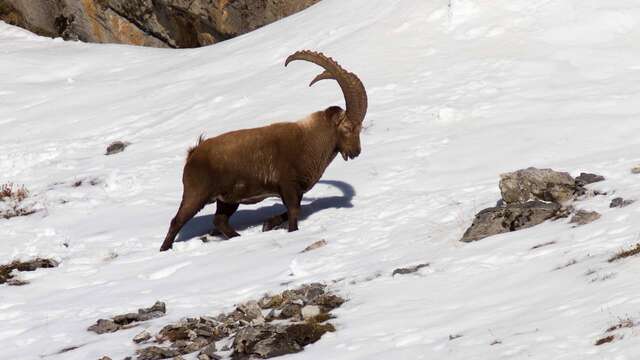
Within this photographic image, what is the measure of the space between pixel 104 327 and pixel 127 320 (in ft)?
0.91

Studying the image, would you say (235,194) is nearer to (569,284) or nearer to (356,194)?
(356,194)

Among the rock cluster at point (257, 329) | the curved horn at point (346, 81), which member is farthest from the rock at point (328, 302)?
the curved horn at point (346, 81)

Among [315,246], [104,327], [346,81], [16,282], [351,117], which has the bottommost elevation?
[16,282]

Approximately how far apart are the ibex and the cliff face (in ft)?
52.6

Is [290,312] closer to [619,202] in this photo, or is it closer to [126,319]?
[126,319]

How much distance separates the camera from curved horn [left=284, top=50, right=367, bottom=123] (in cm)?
1530

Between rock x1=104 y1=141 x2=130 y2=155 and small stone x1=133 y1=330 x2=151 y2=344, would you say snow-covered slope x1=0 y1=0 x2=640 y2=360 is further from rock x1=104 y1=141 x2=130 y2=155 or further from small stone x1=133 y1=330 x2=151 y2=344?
rock x1=104 y1=141 x2=130 y2=155

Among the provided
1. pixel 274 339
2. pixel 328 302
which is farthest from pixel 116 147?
pixel 274 339

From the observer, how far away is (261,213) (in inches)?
648

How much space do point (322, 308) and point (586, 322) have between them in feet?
10.3

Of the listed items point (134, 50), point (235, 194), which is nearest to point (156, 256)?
point (235, 194)

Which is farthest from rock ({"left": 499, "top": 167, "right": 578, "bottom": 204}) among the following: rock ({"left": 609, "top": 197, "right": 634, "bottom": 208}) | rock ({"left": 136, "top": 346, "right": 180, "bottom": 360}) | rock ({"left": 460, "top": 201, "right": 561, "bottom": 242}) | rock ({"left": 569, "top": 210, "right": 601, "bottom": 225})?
rock ({"left": 136, "top": 346, "right": 180, "bottom": 360})

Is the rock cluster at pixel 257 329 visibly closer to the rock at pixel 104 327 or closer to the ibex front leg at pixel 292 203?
the rock at pixel 104 327

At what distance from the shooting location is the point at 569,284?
9.22m
